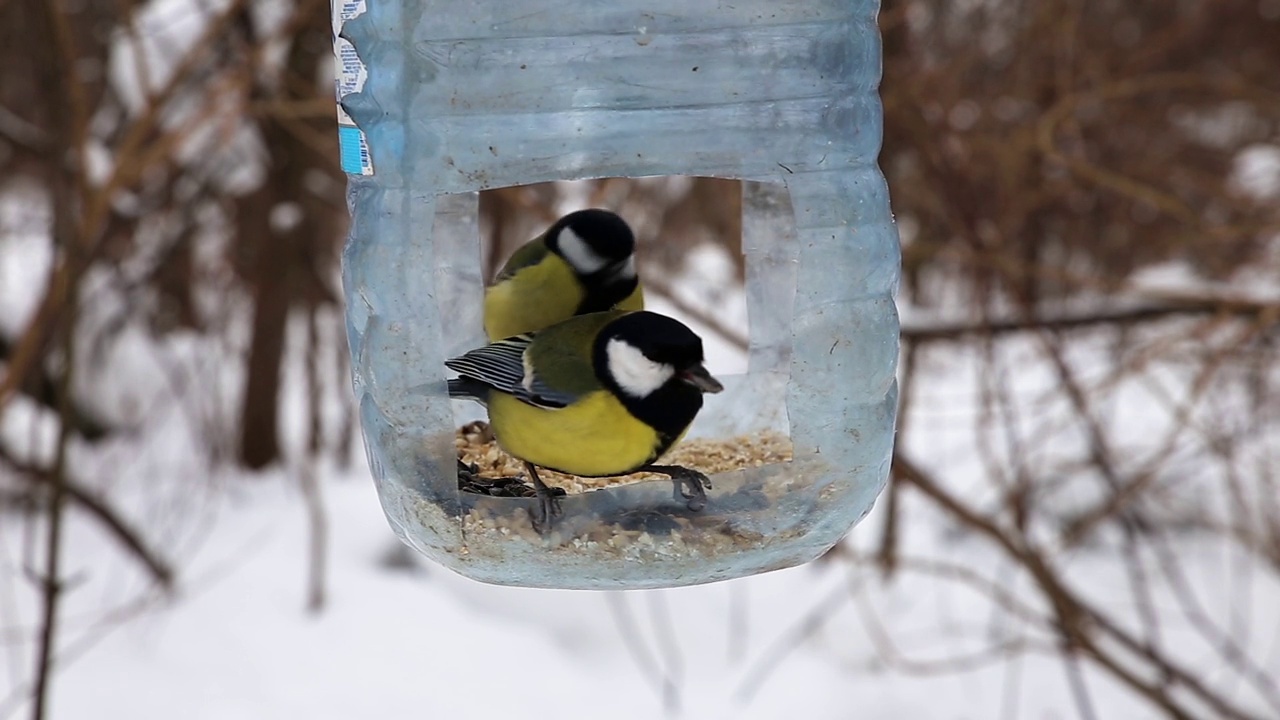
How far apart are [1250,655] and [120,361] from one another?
577cm

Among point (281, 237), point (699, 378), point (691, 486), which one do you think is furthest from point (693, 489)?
point (281, 237)

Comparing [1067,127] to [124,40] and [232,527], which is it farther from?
[232,527]

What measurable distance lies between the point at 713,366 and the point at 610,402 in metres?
1.46

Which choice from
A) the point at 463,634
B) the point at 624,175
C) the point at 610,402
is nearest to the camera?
the point at 624,175

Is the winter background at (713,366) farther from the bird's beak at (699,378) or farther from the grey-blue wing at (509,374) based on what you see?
the bird's beak at (699,378)

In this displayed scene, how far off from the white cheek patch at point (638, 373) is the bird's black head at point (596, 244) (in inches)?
14.1

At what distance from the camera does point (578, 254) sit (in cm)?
208

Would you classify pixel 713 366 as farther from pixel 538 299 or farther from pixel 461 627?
pixel 461 627

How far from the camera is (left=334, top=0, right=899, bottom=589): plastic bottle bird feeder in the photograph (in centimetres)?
157

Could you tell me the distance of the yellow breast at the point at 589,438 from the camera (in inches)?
66.1

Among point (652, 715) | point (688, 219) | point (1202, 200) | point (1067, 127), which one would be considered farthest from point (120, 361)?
point (1202, 200)

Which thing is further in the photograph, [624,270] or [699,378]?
[624,270]

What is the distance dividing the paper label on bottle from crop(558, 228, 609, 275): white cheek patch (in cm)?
47

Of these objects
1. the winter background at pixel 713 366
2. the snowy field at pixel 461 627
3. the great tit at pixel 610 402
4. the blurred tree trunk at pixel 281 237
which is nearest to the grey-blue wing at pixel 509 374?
A: the great tit at pixel 610 402
